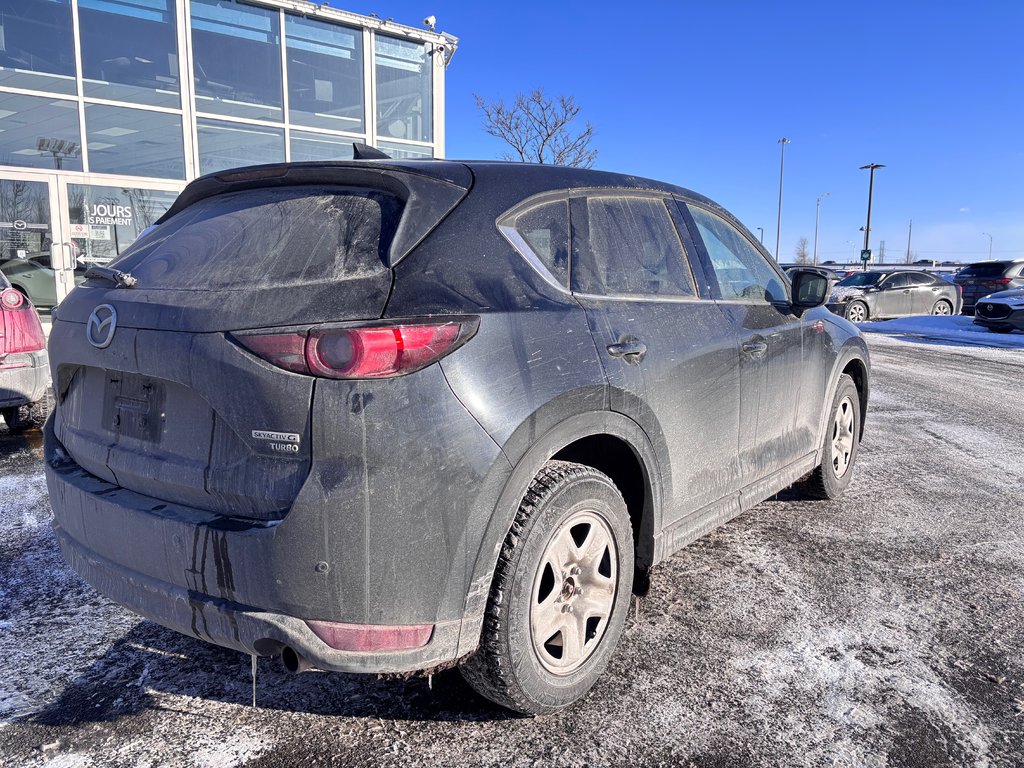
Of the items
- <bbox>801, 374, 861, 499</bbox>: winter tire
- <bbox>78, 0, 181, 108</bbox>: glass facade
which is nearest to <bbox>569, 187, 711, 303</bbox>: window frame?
<bbox>801, 374, 861, 499</bbox>: winter tire

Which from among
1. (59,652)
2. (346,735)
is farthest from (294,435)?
(59,652)

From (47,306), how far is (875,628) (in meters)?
13.4

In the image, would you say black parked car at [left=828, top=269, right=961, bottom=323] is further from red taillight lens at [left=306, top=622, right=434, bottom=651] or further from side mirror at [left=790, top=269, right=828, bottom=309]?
red taillight lens at [left=306, top=622, right=434, bottom=651]

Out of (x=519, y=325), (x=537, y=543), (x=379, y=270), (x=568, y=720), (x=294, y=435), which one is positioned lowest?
(x=568, y=720)

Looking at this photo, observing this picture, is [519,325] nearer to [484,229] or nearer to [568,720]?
[484,229]

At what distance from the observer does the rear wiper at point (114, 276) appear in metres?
2.35

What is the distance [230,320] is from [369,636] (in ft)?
3.03

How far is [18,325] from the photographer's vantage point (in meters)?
5.93

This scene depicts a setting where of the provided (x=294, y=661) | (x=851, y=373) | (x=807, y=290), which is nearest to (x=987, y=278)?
(x=851, y=373)

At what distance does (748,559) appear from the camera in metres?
3.70

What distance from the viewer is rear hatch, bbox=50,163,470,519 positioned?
1925 millimetres

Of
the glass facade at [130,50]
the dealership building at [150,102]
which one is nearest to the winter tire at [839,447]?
the dealership building at [150,102]

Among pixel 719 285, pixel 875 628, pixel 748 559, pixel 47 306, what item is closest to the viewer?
pixel 875 628

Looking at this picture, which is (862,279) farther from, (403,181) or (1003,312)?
(403,181)
